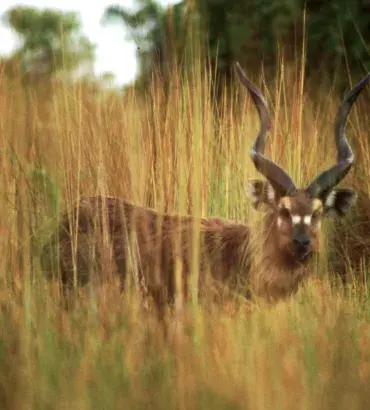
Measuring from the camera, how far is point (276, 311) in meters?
3.50

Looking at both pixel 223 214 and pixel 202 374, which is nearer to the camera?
pixel 202 374

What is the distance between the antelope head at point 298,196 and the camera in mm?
4469

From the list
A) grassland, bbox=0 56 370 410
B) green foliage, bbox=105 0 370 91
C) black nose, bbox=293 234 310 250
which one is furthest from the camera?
green foliage, bbox=105 0 370 91

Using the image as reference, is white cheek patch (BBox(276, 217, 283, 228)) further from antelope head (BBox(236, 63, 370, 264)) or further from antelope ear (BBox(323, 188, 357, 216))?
antelope ear (BBox(323, 188, 357, 216))

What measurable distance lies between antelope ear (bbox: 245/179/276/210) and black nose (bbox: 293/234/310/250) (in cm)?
30

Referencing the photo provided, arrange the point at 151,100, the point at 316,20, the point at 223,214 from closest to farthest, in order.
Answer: the point at 151,100 < the point at 223,214 < the point at 316,20

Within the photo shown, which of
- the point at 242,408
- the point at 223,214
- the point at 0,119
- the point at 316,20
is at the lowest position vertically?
the point at 242,408

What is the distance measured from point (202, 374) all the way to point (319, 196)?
2026 millimetres

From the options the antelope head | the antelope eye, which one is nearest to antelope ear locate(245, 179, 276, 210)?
the antelope head

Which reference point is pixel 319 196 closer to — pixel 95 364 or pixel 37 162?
pixel 37 162

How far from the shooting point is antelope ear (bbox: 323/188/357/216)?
15.2 ft

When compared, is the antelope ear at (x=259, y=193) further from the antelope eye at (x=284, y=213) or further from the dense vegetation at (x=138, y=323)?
the dense vegetation at (x=138, y=323)

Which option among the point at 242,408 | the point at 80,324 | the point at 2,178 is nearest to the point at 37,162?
the point at 2,178

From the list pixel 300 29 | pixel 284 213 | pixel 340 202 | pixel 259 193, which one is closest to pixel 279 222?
pixel 284 213
